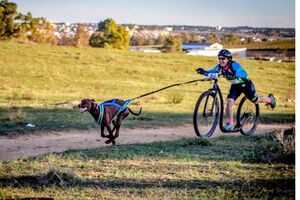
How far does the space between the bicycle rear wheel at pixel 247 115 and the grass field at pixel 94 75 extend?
301 millimetres

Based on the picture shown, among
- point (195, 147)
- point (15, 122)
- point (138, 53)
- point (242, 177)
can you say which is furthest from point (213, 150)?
point (15, 122)

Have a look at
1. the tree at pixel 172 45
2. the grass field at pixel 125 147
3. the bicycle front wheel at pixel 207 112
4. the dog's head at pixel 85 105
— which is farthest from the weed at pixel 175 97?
the dog's head at pixel 85 105

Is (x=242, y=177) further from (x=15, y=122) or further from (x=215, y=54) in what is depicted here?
(x=15, y=122)

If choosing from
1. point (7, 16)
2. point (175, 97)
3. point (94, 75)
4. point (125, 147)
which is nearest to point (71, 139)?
point (94, 75)

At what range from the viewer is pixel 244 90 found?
17.1ft

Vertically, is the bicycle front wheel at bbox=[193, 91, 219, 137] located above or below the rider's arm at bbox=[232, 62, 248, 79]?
below

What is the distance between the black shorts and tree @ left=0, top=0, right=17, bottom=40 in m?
2.73

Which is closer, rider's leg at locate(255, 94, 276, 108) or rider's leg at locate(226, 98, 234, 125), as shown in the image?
rider's leg at locate(226, 98, 234, 125)

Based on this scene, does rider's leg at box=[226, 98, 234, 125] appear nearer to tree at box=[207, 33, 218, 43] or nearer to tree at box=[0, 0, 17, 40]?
tree at box=[207, 33, 218, 43]

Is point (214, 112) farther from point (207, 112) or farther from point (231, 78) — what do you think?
point (231, 78)

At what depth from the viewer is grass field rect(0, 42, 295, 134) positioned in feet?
20.2

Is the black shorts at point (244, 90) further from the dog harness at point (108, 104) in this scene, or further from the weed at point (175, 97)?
the weed at point (175, 97)

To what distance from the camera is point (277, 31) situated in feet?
19.6

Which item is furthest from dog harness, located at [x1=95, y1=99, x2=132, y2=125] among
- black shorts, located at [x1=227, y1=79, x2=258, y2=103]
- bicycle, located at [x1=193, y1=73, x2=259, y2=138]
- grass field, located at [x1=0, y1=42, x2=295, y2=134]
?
black shorts, located at [x1=227, y1=79, x2=258, y2=103]
